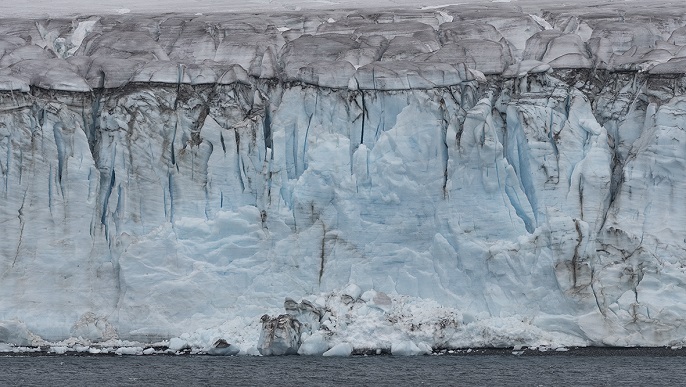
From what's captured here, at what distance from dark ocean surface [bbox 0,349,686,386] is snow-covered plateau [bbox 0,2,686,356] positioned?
550mm

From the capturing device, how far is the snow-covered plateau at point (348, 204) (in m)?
21.6

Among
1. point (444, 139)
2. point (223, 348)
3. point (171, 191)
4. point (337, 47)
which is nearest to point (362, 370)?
point (223, 348)

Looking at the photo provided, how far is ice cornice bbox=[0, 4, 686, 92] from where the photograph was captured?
2273 cm

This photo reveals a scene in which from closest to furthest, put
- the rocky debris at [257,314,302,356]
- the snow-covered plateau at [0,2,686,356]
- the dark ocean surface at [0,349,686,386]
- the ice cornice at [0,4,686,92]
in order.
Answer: the dark ocean surface at [0,349,686,386] → the rocky debris at [257,314,302,356] → the snow-covered plateau at [0,2,686,356] → the ice cornice at [0,4,686,92]

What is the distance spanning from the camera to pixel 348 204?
22312 mm

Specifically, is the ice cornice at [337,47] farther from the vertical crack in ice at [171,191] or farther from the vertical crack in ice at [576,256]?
the vertical crack in ice at [576,256]

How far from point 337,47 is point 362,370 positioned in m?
6.16

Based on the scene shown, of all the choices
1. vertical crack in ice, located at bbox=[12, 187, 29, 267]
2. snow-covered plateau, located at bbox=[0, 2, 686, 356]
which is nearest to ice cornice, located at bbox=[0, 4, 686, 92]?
snow-covered plateau, located at bbox=[0, 2, 686, 356]

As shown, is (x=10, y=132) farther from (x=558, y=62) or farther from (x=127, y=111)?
(x=558, y=62)

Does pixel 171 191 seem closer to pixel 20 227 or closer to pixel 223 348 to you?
pixel 20 227

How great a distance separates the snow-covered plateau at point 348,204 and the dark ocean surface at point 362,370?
0.55 meters

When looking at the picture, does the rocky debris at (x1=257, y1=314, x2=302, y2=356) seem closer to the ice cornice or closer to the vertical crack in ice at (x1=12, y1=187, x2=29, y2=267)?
the ice cornice

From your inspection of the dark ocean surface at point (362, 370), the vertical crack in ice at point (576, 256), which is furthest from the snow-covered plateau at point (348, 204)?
the dark ocean surface at point (362, 370)

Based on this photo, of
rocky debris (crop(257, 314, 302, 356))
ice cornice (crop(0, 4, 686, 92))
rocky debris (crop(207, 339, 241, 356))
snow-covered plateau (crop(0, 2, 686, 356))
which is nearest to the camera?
rocky debris (crop(257, 314, 302, 356))
